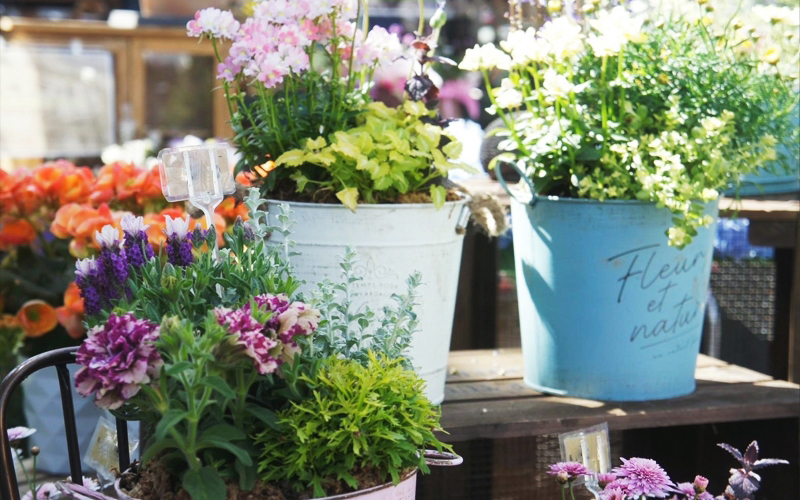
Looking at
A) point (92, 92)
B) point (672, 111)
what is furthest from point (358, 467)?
point (92, 92)

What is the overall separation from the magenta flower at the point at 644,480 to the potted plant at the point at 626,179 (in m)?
0.51

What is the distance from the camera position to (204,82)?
392cm

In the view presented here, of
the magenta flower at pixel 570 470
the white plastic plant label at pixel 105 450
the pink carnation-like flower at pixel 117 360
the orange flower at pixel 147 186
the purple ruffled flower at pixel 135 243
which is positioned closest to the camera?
the pink carnation-like flower at pixel 117 360

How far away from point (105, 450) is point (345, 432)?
617 millimetres

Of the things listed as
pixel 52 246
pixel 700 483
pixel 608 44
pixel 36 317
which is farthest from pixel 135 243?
pixel 52 246

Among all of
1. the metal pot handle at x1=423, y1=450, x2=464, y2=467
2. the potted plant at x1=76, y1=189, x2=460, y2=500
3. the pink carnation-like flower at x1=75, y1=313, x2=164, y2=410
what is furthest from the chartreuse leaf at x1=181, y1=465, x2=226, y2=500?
the metal pot handle at x1=423, y1=450, x2=464, y2=467

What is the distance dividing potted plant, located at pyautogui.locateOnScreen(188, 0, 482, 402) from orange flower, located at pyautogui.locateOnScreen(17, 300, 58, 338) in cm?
72

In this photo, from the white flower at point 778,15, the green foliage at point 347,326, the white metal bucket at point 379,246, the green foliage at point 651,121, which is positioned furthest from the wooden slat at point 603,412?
the white flower at point 778,15

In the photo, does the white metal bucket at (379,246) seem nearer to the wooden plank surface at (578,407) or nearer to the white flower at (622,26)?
the wooden plank surface at (578,407)

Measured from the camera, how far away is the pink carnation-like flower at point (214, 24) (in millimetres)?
1219

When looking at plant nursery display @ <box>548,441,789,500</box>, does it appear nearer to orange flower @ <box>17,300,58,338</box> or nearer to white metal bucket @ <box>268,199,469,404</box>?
white metal bucket @ <box>268,199,469,404</box>

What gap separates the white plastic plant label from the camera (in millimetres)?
1228

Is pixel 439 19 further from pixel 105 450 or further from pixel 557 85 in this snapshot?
pixel 105 450

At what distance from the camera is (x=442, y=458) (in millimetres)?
935
